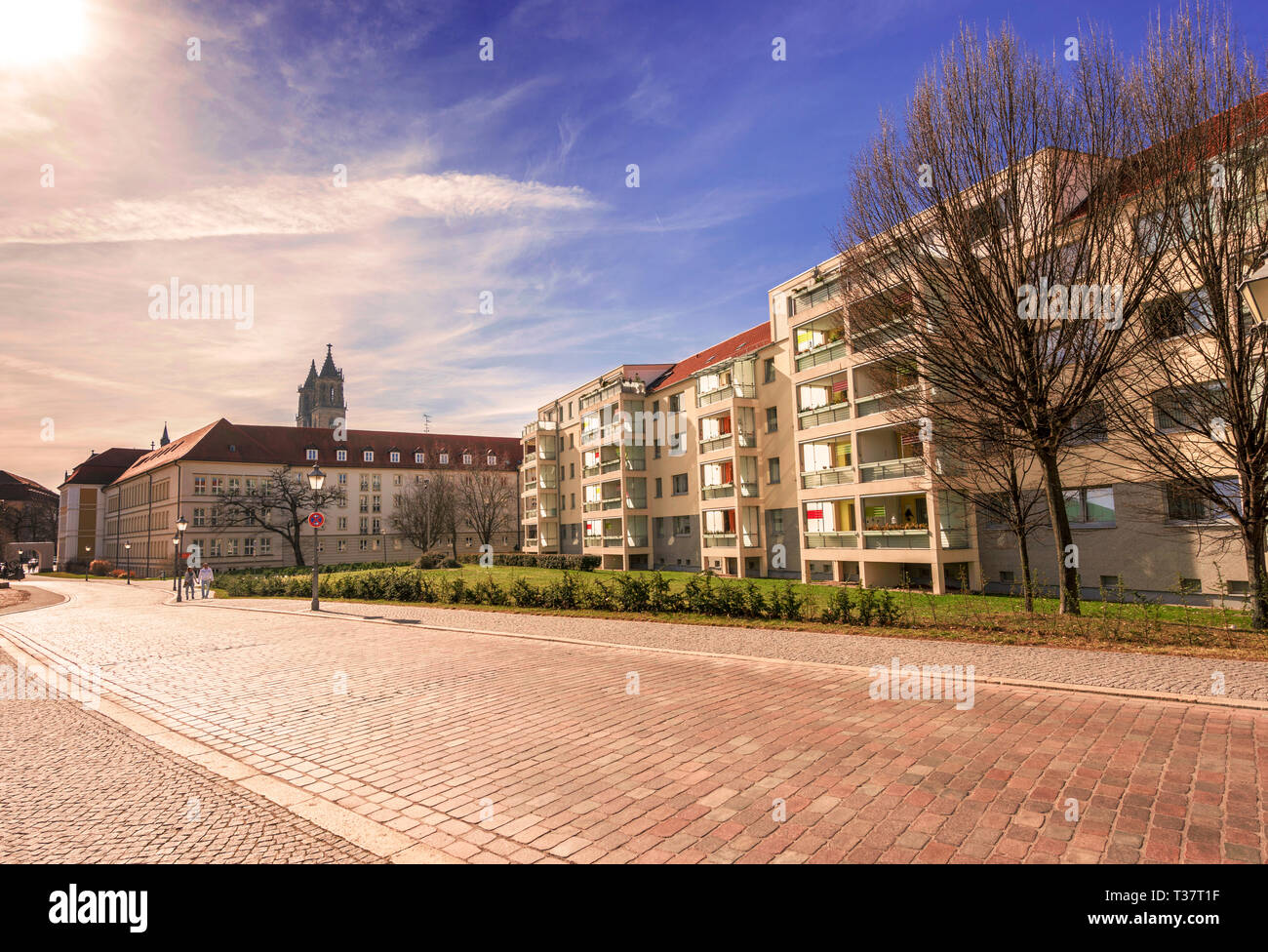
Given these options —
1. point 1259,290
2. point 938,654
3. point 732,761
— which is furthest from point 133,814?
point 938,654

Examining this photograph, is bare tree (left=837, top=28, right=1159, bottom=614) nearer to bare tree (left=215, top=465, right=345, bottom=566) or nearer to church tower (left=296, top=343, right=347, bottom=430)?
bare tree (left=215, top=465, right=345, bottom=566)

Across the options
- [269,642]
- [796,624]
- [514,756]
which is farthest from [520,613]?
[514,756]

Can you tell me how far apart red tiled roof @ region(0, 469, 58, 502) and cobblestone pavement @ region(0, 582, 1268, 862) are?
436 ft

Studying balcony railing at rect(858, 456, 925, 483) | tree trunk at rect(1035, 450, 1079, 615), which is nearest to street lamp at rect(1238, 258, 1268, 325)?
tree trunk at rect(1035, 450, 1079, 615)

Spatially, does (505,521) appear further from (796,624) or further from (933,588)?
(796,624)

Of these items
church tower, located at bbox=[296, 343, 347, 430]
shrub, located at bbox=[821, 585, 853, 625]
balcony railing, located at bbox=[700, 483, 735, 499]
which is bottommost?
shrub, located at bbox=[821, 585, 853, 625]

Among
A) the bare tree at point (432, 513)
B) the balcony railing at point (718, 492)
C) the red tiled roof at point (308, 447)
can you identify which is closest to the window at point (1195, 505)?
the balcony railing at point (718, 492)

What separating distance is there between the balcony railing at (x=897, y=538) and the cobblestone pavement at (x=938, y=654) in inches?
481

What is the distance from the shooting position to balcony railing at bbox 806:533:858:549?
26297 mm

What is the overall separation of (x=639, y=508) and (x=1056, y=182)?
31457mm

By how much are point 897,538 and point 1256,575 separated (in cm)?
1232

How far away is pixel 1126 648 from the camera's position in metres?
10.3

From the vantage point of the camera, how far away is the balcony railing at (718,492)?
112 ft

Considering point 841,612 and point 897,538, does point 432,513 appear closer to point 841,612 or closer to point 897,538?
point 897,538
